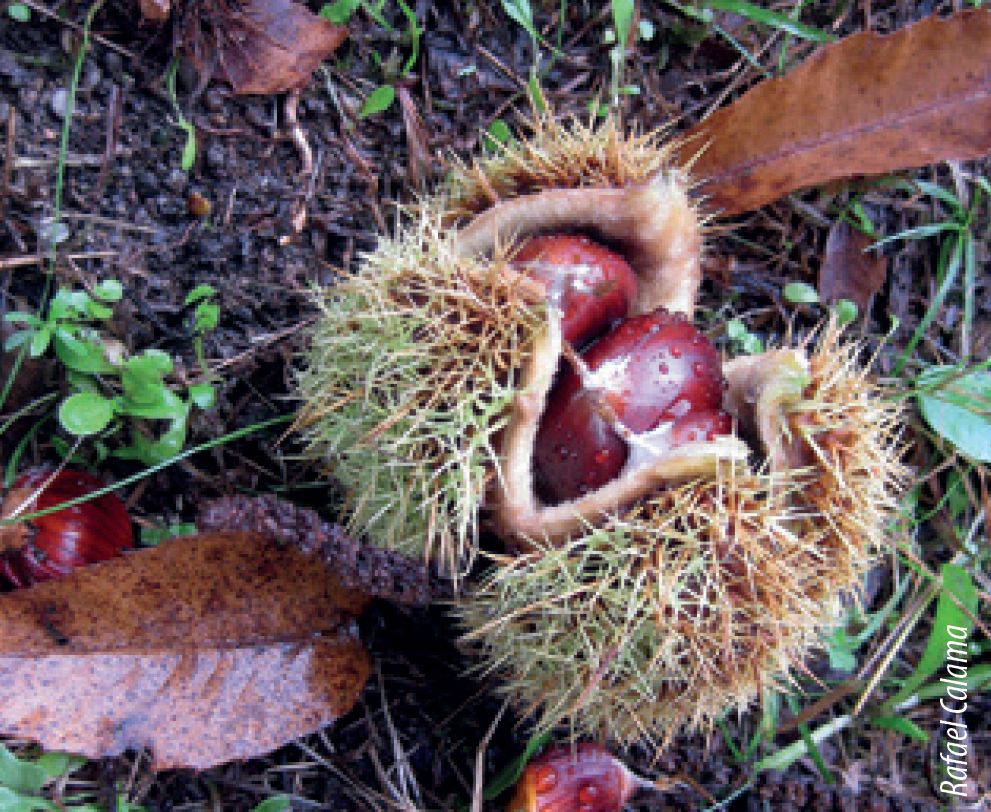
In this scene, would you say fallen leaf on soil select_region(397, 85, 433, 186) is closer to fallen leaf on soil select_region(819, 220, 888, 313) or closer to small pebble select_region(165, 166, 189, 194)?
small pebble select_region(165, 166, 189, 194)

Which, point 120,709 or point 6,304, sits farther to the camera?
point 6,304

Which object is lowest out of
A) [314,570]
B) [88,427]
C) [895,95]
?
[314,570]

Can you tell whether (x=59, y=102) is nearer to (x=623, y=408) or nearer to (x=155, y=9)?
(x=155, y=9)

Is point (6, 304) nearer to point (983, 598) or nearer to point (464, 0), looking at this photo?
point (464, 0)

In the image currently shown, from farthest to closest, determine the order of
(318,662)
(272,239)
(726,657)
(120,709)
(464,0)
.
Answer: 1. (464,0)
2. (272,239)
3. (318,662)
4. (120,709)
5. (726,657)

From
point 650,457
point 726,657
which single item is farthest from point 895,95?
point 726,657

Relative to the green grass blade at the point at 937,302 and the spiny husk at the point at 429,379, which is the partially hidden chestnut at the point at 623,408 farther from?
the green grass blade at the point at 937,302

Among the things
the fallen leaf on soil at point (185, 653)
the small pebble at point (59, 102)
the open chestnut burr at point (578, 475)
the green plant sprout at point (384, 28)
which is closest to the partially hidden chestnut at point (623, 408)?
the open chestnut burr at point (578, 475)
